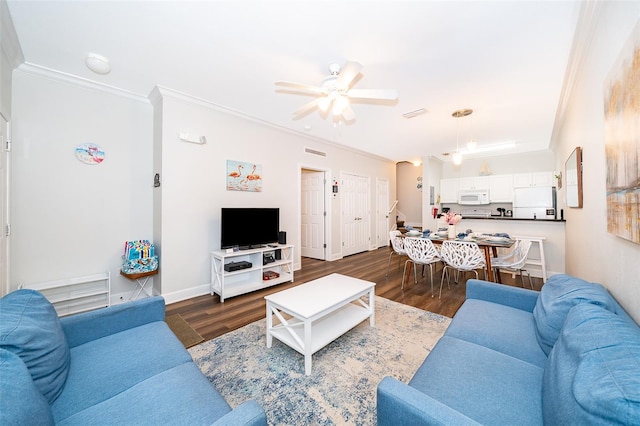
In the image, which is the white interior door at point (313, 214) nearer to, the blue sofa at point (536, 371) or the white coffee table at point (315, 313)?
the white coffee table at point (315, 313)

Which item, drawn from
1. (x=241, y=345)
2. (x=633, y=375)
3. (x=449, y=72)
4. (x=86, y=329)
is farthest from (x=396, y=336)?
(x=449, y=72)

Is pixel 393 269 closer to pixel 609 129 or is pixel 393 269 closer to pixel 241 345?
pixel 241 345

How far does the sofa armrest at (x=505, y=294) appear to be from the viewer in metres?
1.86

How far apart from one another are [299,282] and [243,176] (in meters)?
1.96

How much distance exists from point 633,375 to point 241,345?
7.62 feet

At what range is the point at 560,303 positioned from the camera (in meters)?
1.33

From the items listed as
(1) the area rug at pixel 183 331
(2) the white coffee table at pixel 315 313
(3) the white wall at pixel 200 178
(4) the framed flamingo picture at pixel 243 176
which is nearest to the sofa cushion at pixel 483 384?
(2) the white coffee table at pixel 315 313

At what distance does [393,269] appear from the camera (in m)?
4.86

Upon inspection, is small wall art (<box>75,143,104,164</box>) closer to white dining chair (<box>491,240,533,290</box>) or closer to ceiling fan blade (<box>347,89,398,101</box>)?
ceiling fan blade (<box>347,89,398,101</box>)

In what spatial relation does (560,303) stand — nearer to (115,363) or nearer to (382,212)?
(115,363)

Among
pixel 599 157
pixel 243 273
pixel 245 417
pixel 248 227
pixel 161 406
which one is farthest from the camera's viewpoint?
pixel 243 273

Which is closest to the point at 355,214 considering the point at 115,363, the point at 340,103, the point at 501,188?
the point at 501,188

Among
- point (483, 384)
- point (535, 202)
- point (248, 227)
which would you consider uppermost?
point (535, 202)

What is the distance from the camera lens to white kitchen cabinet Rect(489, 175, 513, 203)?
6.19 m
